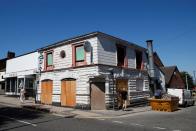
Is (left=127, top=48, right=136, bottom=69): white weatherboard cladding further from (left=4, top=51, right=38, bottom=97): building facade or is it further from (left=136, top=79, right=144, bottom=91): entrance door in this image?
(left=4, top=51, right=38, bottom=97): building facade

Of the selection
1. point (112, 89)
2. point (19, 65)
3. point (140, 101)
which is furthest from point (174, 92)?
point (19, 65)

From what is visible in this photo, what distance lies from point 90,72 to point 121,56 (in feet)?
13.5

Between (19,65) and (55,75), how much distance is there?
31.6ft

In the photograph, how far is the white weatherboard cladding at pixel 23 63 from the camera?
24688 millimetres

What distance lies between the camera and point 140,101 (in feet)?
71.5

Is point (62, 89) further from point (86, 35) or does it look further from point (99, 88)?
point (86, 35)

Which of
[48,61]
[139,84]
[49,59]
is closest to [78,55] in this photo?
[49,59]

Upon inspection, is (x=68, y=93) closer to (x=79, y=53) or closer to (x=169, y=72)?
(x=79, y=53)

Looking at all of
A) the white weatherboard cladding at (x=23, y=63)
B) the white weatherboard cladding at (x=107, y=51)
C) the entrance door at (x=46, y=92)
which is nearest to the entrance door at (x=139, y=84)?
the white weatherboard cladding at (x=107, y=51)

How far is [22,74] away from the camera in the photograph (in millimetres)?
26797

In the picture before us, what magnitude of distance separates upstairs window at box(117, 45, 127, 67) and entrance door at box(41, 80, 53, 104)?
6.79 meters

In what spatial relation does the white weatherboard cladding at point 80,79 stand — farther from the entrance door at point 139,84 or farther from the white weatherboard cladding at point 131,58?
the entrance door at point 139,84

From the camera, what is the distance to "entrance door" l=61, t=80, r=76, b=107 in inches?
738

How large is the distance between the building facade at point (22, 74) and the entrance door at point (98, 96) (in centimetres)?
842
